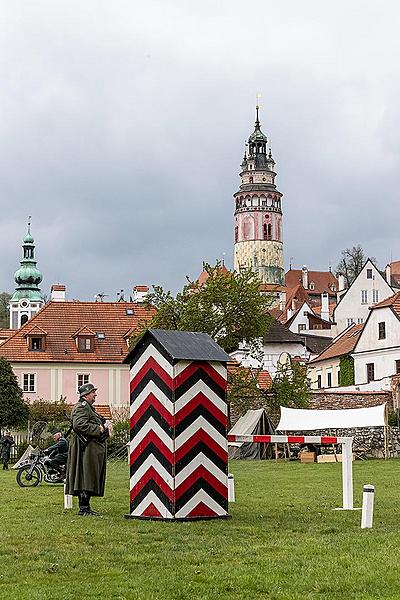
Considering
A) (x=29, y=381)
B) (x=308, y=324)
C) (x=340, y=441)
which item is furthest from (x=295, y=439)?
(x=308, y=324)

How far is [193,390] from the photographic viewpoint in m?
13.7

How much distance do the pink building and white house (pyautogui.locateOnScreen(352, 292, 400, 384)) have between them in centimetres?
1553

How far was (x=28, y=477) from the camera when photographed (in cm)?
2405

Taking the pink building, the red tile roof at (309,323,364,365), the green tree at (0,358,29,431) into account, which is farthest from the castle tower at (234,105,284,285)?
the green tree at (0,358,29,431)

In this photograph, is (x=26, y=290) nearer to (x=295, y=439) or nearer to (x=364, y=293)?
(x=364, y=293)

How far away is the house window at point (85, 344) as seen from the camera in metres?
64.9

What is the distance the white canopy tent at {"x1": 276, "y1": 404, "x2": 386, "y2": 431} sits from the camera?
42.0 m

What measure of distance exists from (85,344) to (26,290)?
274ft

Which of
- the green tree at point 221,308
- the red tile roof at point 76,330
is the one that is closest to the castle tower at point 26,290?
the red tile roof at point 76,330

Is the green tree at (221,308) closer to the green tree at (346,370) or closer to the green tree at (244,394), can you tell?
the green tree at (244,394)

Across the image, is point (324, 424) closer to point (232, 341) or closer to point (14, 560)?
point (232, 341)

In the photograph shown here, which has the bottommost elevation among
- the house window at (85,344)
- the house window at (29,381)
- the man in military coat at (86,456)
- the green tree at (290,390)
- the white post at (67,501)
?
the white post at (67,501)

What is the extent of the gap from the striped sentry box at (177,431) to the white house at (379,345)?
2109 inches

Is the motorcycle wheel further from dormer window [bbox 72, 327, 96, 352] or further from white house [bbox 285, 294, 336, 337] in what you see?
white house [bbox 285, 294, 336, 337]
